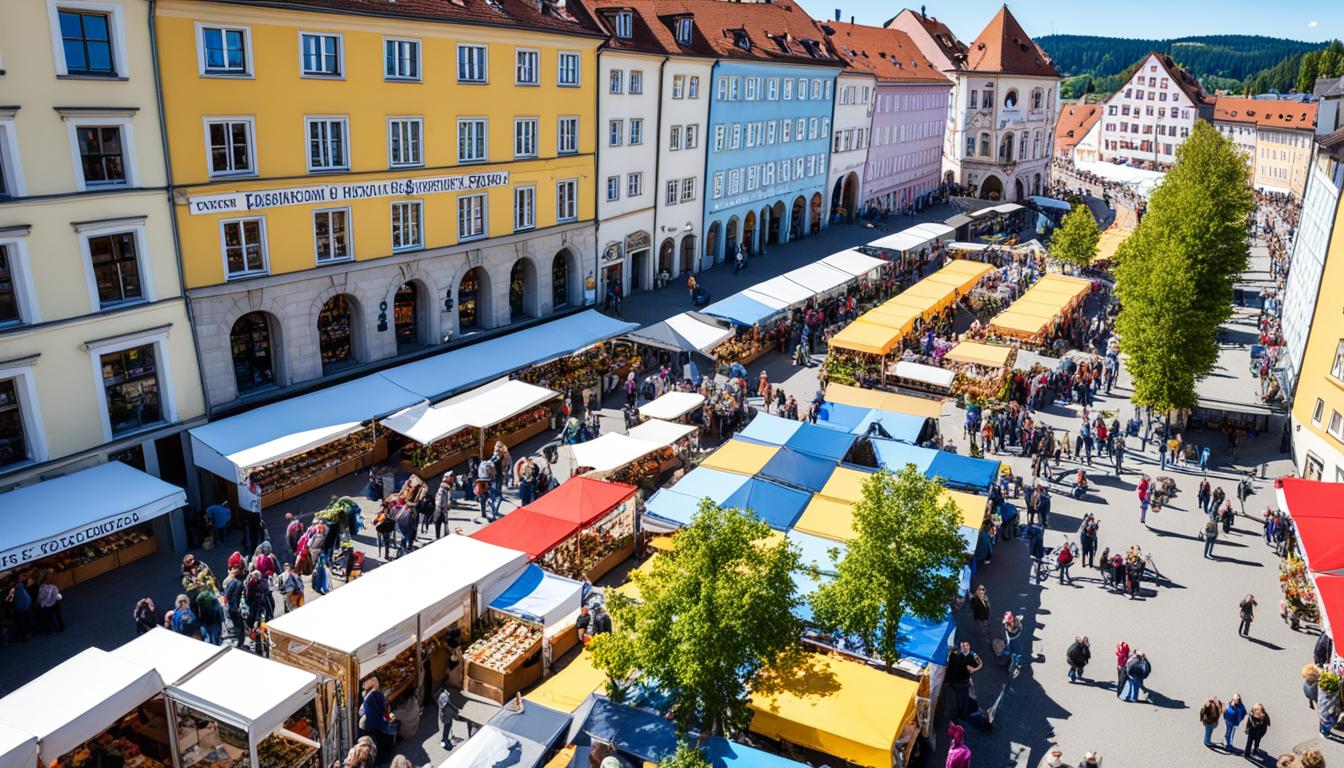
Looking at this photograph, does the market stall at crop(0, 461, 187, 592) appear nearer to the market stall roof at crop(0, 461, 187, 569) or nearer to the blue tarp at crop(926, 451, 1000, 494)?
the market stall roof at crop(0, 461, 187, 569)

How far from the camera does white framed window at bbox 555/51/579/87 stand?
35.6 m

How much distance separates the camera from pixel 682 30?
4469 cm

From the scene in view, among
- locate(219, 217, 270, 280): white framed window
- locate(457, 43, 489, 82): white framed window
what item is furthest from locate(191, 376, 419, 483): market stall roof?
locate(457, 43, 489, 82): white framed window

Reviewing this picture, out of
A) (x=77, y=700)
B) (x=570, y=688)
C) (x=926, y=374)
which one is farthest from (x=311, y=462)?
(x=926, y=374)

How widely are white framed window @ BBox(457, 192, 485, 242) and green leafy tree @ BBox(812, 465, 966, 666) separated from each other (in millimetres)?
19693

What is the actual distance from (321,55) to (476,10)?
615 centimetres

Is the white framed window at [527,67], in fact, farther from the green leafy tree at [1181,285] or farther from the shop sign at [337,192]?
the green leafy tree at [1181,285]

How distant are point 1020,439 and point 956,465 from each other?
6461 mm

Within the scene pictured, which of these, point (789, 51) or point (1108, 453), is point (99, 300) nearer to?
point (1108, 453)

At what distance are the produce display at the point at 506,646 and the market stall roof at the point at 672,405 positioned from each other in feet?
35.8

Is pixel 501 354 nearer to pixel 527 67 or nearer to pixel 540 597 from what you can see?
pixel 527 67

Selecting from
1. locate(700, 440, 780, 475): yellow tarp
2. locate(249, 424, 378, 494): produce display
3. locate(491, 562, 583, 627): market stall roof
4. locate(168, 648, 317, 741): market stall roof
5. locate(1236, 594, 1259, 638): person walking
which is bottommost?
locate(1236, 594, 1259, 638): person walking

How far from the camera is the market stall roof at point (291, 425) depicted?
23.4 m

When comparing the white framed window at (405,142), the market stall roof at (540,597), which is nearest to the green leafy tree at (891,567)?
the market stall roof at (540,597)
